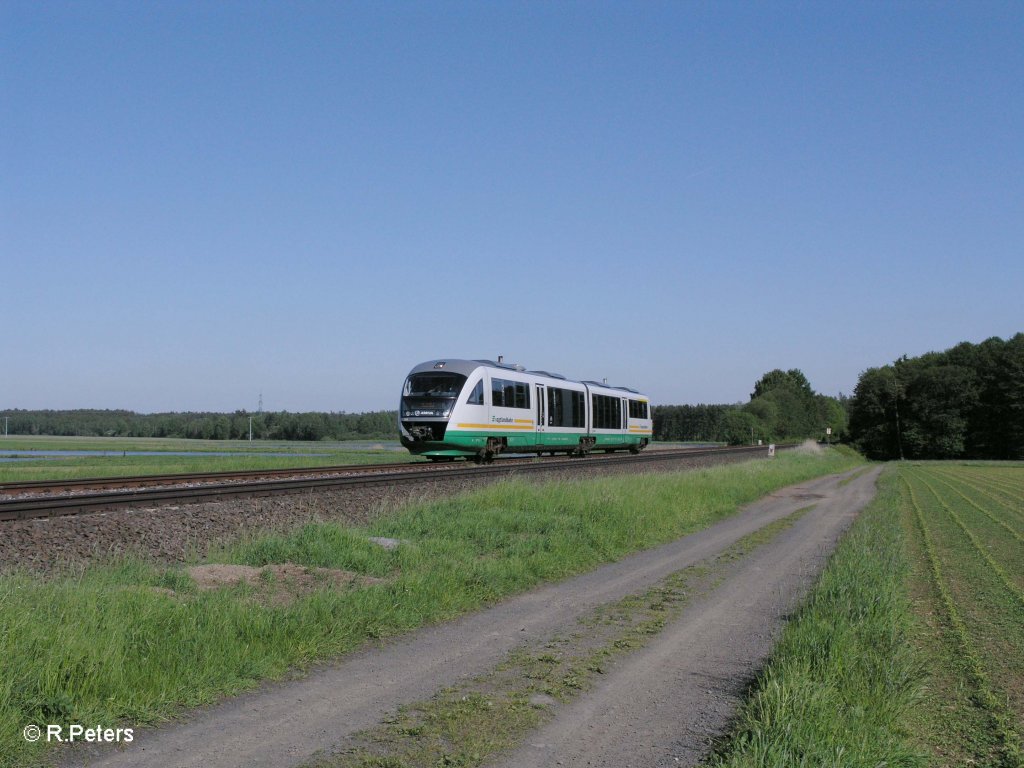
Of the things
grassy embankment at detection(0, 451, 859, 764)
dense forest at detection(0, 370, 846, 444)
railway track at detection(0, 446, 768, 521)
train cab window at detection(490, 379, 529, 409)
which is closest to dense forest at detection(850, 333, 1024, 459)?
dense forest at detection(0, 370, 846, 444)

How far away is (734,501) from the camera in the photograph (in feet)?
82.2

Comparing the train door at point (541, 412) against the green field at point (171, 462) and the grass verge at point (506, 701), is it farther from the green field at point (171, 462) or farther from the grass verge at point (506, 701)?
the grass verge at point (506, 701)

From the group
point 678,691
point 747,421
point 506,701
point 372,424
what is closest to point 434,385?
point 678,691

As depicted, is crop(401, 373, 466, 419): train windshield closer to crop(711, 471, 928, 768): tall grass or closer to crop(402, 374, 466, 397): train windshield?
crop(402, 374, 466, 397): train windshield

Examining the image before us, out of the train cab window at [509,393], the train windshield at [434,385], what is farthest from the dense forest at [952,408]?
the train windshield at [434,385]

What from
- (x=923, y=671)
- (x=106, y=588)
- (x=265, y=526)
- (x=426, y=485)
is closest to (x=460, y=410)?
(x=426, y=485)

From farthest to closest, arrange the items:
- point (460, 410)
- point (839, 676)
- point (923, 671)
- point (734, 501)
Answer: point (460, 410) < point (734, 501) < point (923, 671) < point (839, 676)

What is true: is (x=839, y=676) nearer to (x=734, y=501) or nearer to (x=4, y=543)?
(x=4, y=543)

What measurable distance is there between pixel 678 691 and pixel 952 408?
11290 cm

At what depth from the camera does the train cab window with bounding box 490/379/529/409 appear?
3116cm

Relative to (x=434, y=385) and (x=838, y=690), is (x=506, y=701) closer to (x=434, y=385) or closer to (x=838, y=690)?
(x=838, y=690)

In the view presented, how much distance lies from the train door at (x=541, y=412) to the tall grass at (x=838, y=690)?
25.4m

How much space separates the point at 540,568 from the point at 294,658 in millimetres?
5278

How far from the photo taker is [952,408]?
A: 10650 centimetres
